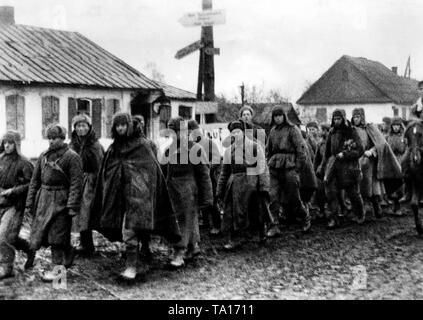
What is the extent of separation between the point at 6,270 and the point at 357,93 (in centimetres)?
4710

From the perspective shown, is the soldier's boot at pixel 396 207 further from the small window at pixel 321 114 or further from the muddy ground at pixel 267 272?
the small window at pixel 321 114

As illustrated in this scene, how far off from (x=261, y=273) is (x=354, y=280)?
1135 mm

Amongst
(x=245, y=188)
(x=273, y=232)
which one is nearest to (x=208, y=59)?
(x=273, y=232)

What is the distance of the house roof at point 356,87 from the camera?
168 ft

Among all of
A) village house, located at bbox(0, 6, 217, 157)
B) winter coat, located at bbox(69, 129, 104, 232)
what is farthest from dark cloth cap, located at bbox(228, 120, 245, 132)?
village house, located at bbox(0, 6, 217, 157)

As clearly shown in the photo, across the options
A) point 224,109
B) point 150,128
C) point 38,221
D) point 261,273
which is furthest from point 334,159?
point 224,109

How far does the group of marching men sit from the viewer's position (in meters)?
7.34

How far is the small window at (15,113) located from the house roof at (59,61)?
0.77m

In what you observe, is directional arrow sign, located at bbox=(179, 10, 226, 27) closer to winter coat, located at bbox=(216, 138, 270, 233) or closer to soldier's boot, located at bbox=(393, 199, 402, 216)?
winter coat, located at bbox=(216, 138, 270, 233)

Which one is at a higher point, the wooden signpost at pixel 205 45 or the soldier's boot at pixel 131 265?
the wooden signpost at pixel 205 45

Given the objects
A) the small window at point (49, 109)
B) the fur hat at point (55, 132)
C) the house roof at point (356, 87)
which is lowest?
the fur hat at point (55, 132)

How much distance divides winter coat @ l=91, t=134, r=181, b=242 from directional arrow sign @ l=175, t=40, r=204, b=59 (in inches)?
260

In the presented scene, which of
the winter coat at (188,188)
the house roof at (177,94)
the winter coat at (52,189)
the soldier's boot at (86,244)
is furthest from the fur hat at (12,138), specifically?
the house roof at (177,94)
